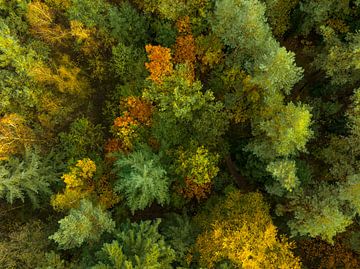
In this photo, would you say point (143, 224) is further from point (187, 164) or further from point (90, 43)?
point (90, 43)

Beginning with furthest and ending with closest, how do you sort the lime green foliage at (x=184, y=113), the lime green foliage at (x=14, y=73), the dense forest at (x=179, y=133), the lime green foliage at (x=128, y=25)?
the lime green foliage at (x=128, y=25) < the lime green foliage at (x=14, y=73) < the lime green foliage at (x=184, y=113) < the dense forest at (x=179, y=133)

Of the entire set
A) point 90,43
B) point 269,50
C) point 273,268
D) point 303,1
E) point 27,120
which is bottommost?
point 273,268

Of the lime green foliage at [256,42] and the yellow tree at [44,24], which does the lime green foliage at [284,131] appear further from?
the yellow tree at [44,24]

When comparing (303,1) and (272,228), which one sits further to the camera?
(303,1)

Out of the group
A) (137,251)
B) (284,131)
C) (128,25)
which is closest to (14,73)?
(128,25)

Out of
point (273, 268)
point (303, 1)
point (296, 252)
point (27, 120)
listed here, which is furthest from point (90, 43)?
point (296, 252)

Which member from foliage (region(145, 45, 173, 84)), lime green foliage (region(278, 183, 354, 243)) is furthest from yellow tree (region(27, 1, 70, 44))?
lime green foliage (region(278, 183, 354, 243))

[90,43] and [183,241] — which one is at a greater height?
[90,43]

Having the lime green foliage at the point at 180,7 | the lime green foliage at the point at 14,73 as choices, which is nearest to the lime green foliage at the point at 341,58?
the lime green foliage at the point at 180,7
